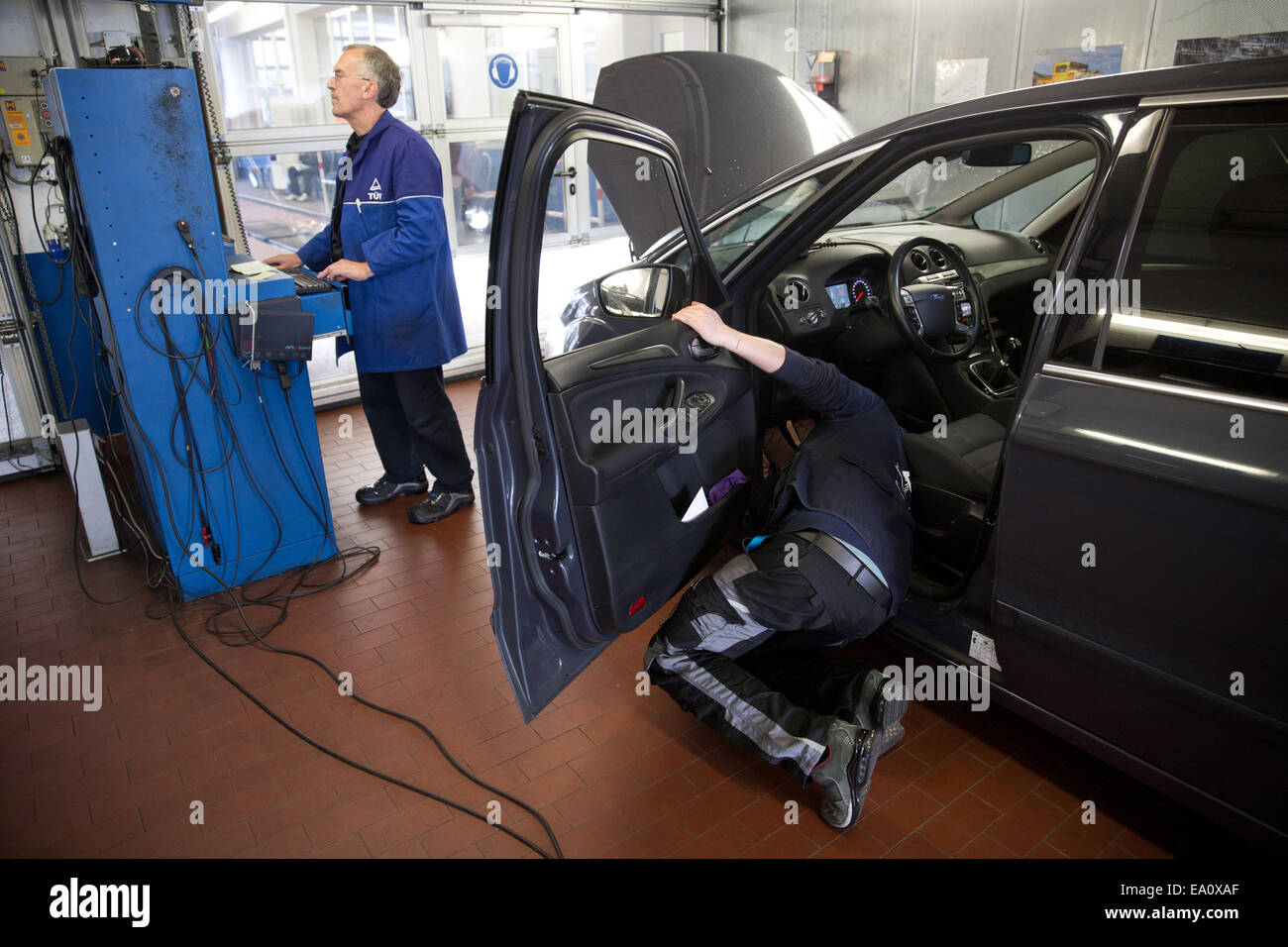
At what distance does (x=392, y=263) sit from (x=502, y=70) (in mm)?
3318

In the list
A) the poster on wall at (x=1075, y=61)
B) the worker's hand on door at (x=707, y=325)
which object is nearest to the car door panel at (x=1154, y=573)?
the worker's hand on door at (x=707, y=325)

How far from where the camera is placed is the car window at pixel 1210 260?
68.6 inches

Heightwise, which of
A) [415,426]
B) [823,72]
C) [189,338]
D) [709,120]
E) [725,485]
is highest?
Answer: [823,72]

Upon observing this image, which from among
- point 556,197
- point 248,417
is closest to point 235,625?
point 248,417

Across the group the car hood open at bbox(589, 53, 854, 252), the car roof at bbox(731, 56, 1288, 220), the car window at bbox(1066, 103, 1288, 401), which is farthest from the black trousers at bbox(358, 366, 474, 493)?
the car window at bbox(1066, 103, 1288, 401)

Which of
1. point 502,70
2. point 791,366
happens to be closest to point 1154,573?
point 791,366

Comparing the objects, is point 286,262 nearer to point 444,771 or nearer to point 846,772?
point 444,771

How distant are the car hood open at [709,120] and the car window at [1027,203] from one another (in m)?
0.90

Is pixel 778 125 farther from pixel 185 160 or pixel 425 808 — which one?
pixel 425 808

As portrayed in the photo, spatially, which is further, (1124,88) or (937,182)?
(937,182)

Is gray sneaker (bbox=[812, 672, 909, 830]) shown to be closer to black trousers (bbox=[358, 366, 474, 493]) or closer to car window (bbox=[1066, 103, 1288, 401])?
car window (bbox=[1066, 103, 1288, 401])

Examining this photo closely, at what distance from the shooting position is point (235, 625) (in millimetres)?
3299

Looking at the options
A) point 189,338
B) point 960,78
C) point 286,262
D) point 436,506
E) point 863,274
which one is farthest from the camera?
point 960,78

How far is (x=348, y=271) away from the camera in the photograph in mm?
3539
